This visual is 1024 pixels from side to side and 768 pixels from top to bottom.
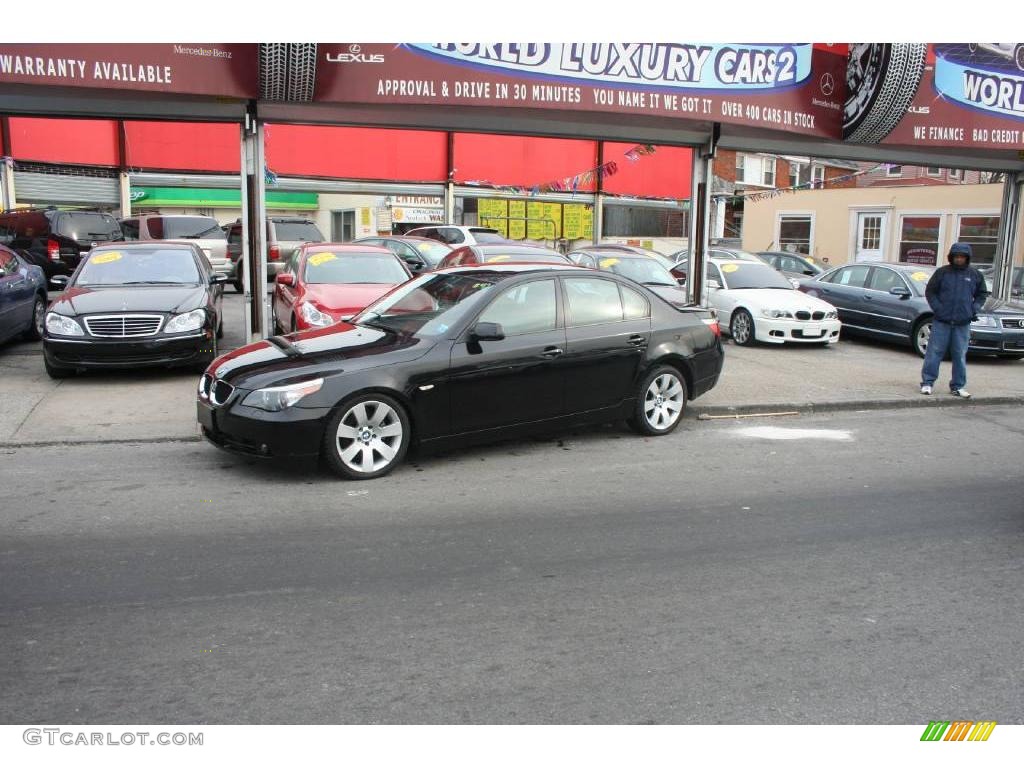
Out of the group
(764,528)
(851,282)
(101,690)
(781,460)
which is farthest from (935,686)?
(851,282)

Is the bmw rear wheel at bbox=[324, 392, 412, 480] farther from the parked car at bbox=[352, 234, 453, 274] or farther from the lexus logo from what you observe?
the parked car at bbox=[352, 234, 453, 274]

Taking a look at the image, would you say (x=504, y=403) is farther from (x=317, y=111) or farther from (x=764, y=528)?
(x=317, y=111)

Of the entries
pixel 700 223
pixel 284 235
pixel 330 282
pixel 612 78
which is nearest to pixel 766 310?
pixel 700 223

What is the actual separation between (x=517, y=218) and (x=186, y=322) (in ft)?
72.2

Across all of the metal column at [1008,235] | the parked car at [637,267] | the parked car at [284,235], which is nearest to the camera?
the parked car at [637,267]

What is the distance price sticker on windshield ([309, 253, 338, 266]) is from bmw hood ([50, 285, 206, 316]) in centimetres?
159

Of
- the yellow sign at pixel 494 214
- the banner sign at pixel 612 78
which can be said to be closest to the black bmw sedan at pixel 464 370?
the banner sign at pixel 612 78

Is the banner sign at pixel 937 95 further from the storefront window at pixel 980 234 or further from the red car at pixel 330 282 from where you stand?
the storefront window at pixel 980 234

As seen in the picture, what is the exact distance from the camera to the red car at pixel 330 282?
1032 cm

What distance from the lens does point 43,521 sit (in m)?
5.52

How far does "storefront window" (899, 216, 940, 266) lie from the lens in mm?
28609

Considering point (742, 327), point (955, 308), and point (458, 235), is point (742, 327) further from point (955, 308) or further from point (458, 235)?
point (458, 235)

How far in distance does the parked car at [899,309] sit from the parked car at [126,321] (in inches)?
391

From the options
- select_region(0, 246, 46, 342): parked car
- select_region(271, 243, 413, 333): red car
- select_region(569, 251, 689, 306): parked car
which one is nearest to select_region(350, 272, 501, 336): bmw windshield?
select_region(271, 243, 413, 333): red car
